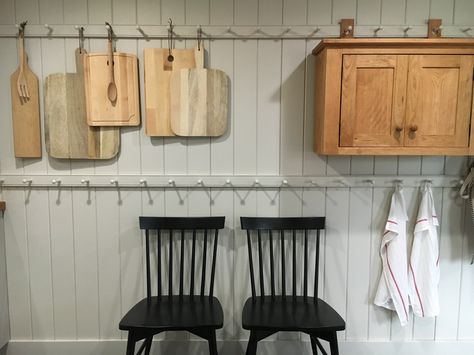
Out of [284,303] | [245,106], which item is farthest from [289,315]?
[245,106]

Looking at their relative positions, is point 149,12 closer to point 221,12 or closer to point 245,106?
point 221,12

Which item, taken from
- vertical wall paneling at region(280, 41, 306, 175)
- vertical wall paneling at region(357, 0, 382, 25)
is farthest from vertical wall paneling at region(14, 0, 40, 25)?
vertical wall paneling at region(357, 0, 382, 25)

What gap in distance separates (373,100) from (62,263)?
5.86ft

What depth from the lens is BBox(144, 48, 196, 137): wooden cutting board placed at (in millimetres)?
1758

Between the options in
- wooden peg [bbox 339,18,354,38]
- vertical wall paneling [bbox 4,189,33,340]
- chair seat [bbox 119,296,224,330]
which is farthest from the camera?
vertical wall paneling [bbox 4,189,33,340]

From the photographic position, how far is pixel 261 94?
182 centimetres

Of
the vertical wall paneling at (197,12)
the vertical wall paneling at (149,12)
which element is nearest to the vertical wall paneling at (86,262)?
the vertical wall paneling at (149,12)

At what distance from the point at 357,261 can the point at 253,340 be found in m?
0.72

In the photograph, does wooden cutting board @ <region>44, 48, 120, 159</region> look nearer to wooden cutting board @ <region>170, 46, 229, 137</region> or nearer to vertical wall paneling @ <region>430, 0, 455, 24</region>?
wooden cutting board @ <region>170, 46, 229, 137</region>

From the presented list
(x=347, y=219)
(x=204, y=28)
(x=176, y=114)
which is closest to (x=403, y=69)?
(x=347, y=219)

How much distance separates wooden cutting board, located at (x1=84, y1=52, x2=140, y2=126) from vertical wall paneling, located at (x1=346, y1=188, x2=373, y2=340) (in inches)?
48.9

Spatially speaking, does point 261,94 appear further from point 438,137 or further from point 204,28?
point 438,137

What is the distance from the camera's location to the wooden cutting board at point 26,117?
5.86 feet

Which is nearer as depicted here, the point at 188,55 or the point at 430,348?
the point at 188,55
